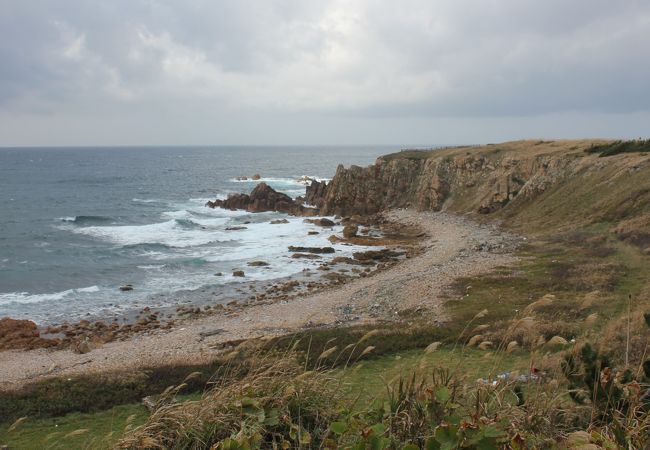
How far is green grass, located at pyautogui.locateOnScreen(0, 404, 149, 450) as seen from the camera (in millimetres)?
10641

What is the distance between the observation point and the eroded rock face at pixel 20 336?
81.2ft

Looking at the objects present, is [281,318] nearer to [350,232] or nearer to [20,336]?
[20,336]

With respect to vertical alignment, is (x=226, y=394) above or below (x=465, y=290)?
above

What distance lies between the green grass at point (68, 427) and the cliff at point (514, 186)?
2832 centimetres

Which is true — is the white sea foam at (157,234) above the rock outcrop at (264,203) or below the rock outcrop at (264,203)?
below

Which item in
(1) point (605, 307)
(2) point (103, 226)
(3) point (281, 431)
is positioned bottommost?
(2) point (103, 226)

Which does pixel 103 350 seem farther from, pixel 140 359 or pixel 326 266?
pixel 326 266

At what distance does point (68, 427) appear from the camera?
11555 millimetres

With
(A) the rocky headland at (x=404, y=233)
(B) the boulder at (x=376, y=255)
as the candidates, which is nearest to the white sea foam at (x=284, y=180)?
(A) the rocky headland at (x=404, y=233)

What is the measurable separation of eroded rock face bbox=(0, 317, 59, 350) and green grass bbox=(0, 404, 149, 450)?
1441 cm

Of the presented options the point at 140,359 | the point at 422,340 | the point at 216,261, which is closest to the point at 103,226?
the point at 216,261

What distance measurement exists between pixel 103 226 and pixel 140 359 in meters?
47.0

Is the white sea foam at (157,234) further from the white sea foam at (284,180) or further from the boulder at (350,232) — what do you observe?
the white sea foam at (284,180)

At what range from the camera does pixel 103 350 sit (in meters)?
22.8
